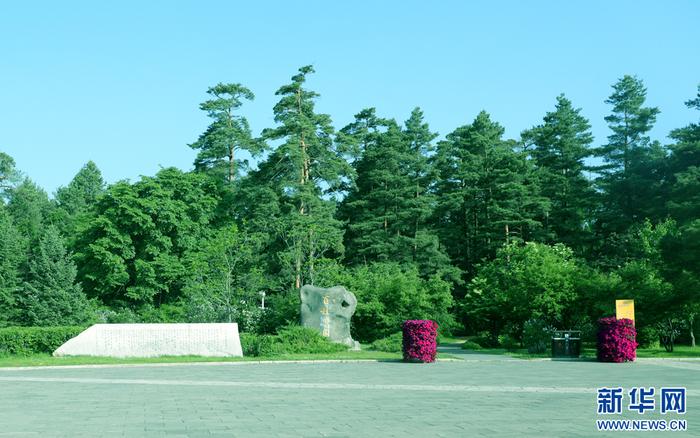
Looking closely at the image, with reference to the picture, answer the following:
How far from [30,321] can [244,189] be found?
48.4 feet

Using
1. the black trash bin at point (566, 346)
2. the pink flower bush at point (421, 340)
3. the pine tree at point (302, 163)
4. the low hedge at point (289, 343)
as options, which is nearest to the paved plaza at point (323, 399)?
the pink flower bush at point (421, 340)

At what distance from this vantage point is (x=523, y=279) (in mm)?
29906

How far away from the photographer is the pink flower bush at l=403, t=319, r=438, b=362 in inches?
883

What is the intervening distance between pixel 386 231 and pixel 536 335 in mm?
23508

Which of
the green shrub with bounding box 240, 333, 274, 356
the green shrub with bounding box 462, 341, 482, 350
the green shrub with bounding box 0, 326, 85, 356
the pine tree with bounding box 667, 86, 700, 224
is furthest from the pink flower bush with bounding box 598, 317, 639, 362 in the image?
the green shrub with bounding box 0, 326, 85, 356

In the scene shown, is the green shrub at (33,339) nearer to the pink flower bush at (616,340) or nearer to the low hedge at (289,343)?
the low hedge at (289,343)

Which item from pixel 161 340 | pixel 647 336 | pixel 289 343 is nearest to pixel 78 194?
pixel 161 340

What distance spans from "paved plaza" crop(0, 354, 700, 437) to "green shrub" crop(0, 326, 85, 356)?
176 inches

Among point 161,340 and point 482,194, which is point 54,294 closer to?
point 161,340

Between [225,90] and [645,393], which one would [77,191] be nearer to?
[225,90]

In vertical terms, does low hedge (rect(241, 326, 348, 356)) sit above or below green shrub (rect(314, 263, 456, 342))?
below

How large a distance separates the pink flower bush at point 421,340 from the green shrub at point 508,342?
9.96 m

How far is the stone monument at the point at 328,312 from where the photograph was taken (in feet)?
91.7

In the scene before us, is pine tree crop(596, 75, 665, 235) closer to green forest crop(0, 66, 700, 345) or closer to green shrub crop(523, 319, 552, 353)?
green forest crop(0, 66, 700, 345)
